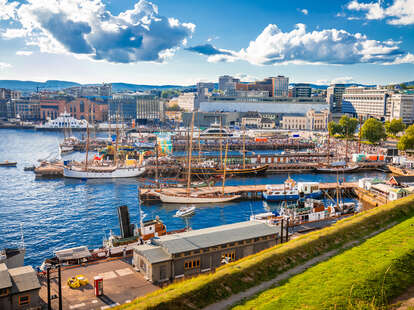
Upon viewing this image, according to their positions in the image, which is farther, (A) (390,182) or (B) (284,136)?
(B) (284,136)

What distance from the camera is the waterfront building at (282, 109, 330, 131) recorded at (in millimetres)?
111938

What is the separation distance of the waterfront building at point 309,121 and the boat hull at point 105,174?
72903mm

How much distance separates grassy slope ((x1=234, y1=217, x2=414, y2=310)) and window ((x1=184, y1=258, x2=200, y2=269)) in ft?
20.2

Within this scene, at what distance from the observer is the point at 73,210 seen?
34812 mm

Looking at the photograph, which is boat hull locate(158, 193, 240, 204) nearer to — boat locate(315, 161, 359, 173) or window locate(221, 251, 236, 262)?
window locate(221, 251, 236, 262)

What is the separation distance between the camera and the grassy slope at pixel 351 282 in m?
10.8

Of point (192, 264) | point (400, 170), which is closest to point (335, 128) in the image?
point (400, 170)

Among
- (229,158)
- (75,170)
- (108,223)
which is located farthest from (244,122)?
(108,223)

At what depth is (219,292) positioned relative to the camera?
1231 cm

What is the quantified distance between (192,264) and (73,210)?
20.3 metres

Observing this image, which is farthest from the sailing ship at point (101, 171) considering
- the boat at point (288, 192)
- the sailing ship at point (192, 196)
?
the boat at point (288, 192)

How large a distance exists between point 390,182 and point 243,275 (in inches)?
1197

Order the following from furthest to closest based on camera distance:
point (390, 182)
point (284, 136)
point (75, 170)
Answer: point (284, 136) → point (75, 170) → point (390, 182)

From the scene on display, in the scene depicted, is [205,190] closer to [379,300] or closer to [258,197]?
[258,197]
